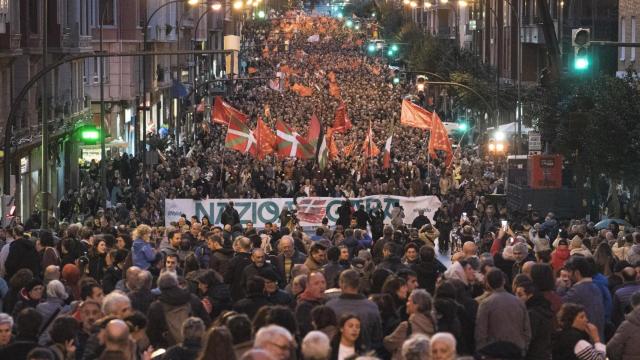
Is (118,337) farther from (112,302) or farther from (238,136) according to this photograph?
(238,136)

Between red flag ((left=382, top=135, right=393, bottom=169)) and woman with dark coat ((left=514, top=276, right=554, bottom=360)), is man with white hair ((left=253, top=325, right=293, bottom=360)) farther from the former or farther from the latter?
red flag ((left=382, top=135, right=393, bottom=169))

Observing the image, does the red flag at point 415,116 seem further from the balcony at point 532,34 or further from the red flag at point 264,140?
the balcony at point 532,34

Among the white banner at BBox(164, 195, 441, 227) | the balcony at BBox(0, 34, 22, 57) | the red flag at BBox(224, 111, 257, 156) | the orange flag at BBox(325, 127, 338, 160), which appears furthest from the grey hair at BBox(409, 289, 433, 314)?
the orange flag at BBox(325, 127, 338, 160)

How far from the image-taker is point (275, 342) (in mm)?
10211

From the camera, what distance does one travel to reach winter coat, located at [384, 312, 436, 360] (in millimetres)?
12820

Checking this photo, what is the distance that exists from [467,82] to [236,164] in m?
25.8

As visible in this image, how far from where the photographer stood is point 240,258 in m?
17.4

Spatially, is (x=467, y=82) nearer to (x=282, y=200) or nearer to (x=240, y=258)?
(x=282, y=200)

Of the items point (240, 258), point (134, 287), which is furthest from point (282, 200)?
Answer: point (134, 287)

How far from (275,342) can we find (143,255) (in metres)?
8.64

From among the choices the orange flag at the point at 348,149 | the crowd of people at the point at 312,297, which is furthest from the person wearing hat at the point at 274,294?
the orange flag at the point at 348,149

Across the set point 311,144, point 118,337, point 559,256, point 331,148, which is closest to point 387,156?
point 311,144

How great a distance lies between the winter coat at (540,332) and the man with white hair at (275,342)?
3.92 metres

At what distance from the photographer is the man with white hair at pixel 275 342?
33.4 feet
